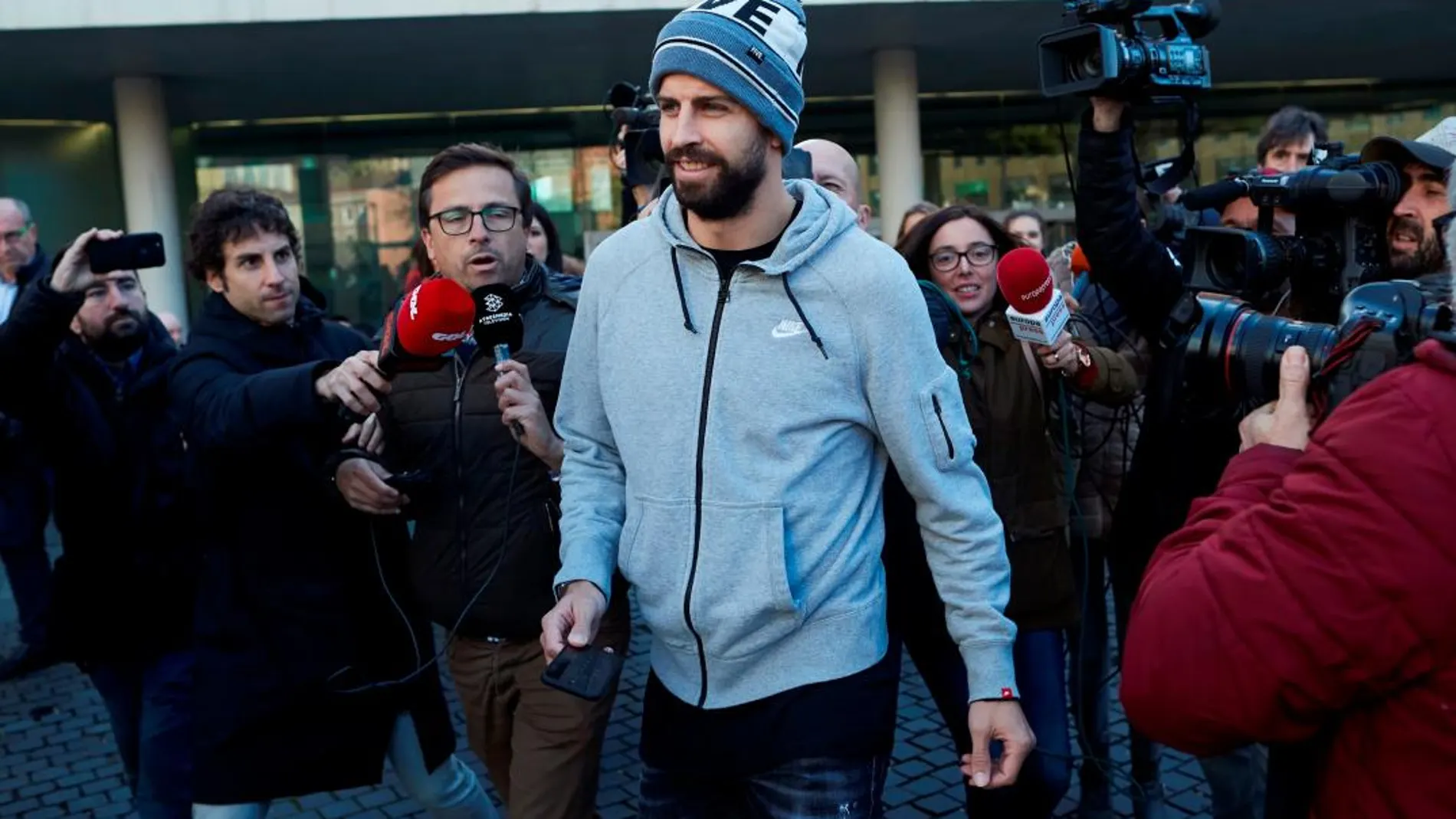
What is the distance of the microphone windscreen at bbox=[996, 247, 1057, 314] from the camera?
3057mm

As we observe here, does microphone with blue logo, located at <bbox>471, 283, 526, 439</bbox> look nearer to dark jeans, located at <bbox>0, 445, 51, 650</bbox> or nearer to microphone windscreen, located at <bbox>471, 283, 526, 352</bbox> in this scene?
microphone windscreen, located at <bbox>471, 283, 526, 352</bbox>

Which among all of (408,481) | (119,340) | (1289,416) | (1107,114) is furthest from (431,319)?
(119,340)

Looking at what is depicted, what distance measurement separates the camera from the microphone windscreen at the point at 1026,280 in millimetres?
3057

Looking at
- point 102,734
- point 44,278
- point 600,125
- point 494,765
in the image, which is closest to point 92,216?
point 600,125

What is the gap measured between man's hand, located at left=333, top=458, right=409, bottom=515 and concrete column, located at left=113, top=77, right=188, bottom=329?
12218 millimetres

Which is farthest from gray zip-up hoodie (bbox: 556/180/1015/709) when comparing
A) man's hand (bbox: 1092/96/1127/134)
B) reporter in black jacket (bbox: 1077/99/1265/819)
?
man's hand (bbox: 1092/96/1127/134)

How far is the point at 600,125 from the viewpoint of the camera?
17312 millimetres

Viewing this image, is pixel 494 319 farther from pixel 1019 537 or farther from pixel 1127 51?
pixel 1127 51

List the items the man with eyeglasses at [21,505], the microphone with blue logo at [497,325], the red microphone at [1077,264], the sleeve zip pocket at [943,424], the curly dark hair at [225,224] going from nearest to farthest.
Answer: the sleeve zip pocket at [943,424] → the microphone with blue logo at [497,325] → the curly dark hair at [225,224] → the red microphone at [1077,264] → the man with eyeglasses at [21,505]

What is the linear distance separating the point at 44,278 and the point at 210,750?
138 cm

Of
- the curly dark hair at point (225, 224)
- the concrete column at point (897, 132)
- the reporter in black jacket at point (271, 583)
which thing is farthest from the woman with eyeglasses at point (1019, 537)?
the concrete column at point (897, 132)

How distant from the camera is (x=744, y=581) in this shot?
7.16 feet

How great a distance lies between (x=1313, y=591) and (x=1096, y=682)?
9.06ft

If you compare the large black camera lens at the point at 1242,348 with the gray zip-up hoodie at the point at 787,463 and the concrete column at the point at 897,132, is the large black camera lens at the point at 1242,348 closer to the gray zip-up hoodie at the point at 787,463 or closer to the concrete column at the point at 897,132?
the gray zip-up hoodie at the point at 787,463
